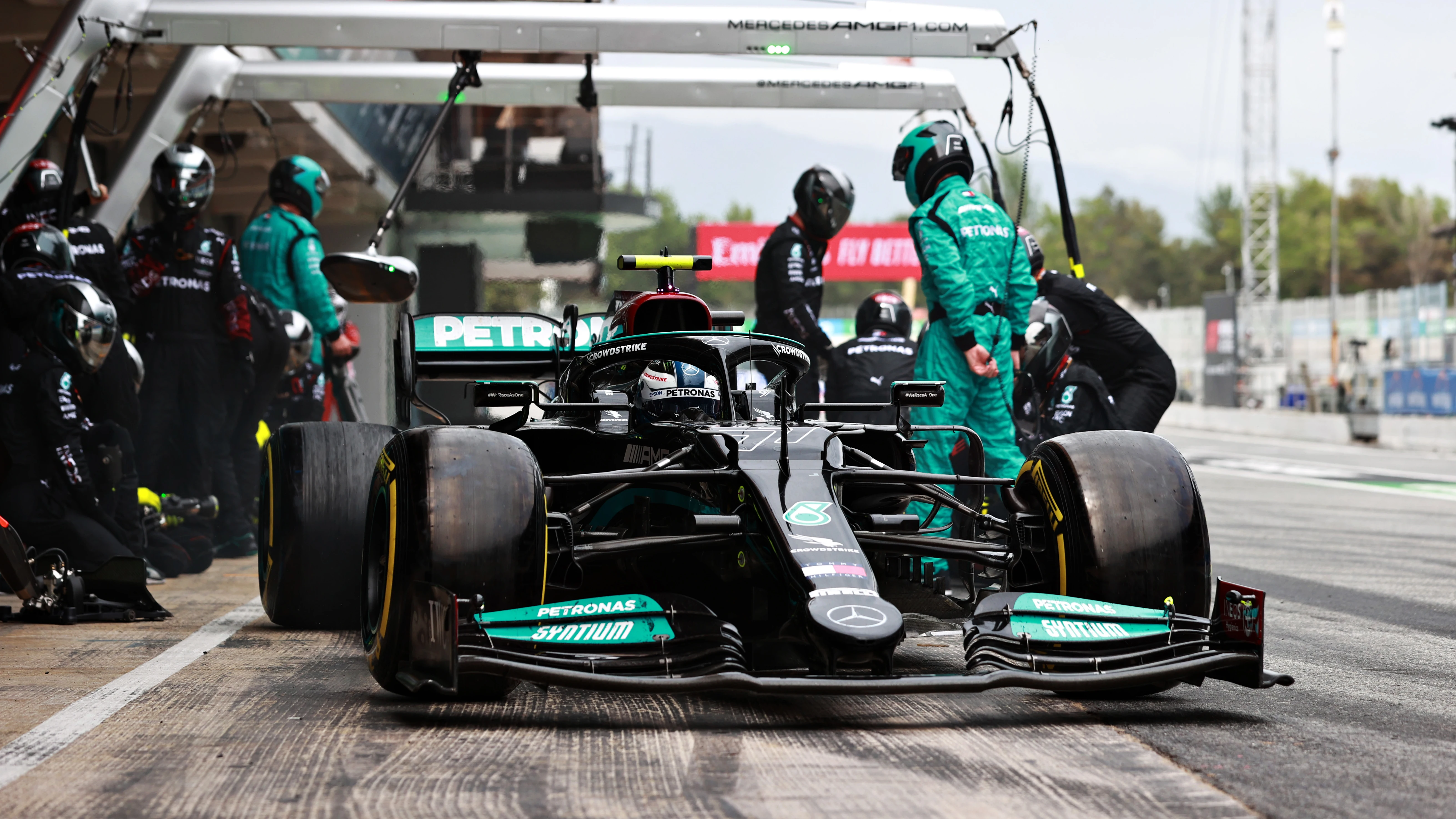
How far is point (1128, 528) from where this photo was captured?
448 cm

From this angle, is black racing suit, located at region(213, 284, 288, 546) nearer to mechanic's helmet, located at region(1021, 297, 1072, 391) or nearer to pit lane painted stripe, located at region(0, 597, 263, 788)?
pit lane painted stripe, located at region(0, 597, 263, 788)

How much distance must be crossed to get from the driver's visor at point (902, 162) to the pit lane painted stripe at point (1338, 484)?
8271mm

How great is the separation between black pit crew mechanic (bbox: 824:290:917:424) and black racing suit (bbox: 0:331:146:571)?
4.36 m

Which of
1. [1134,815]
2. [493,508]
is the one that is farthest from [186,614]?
[1134,815]

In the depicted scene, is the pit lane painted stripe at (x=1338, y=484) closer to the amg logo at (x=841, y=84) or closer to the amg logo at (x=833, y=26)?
the amg logo at (x=841, y=84)

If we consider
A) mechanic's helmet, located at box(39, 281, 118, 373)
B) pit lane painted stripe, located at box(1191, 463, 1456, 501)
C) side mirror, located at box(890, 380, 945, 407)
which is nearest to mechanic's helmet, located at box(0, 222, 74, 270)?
mechanic's helmet, located at box(39, 281, 118, 373)

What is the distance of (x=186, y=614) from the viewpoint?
255 inches

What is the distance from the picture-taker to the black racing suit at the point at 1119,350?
29.6ft

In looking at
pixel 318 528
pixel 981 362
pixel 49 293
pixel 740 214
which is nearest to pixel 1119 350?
pixel 981 362

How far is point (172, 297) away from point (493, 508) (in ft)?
18.3

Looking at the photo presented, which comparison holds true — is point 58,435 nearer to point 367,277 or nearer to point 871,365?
point 367,277

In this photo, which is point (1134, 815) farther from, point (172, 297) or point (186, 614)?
point (172, 297)

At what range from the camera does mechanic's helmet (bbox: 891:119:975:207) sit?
8070 mm

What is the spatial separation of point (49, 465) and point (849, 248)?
26.1m
